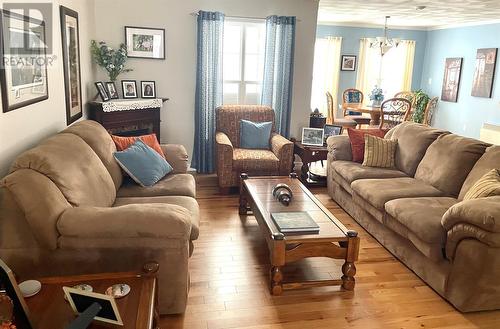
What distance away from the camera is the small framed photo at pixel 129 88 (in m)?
4.72

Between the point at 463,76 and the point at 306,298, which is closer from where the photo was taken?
the point at 306,298

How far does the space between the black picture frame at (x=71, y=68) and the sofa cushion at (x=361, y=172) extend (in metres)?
2.60

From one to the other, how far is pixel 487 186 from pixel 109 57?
388 cm

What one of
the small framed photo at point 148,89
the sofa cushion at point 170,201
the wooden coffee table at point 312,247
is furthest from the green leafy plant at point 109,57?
the wooden coffee table at point 312,247

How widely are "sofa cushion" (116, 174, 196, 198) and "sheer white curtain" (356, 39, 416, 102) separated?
6.56m

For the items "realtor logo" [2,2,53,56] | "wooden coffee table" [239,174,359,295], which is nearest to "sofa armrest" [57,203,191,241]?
"wooden coffee table" [239,174,359,295]

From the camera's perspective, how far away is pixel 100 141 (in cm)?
296

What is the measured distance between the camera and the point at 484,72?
725 cm

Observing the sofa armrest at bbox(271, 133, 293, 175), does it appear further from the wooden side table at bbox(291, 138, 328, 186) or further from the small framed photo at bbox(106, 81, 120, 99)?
the small framed photo at bbox(106, 81, 120, 99)

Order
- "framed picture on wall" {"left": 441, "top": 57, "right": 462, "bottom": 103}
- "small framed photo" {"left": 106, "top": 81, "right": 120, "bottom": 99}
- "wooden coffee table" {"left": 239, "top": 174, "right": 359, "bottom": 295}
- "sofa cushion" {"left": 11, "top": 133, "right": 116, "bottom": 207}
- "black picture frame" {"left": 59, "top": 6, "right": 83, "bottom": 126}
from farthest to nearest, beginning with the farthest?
"framed picture on wall" {"left": 441, "top": 57, "right": 462, "bottom": 103}, "small framed photo" {"left": 106, "top": 81, "right": 120, "bottom": 99}, "black picture frame" {"left": 59, "top": 6, "right": 83, "bottom": 126}, "wooden coffee table" {"left": 239, "top": 174, "right": 359, "bottom": 295}, "sofa cushion" {"left": 11, "top": 133, "right": 116, "bottom": 207}

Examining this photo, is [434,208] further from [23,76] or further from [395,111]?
[395,111]

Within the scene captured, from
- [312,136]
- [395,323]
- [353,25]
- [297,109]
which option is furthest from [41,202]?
[353,25]

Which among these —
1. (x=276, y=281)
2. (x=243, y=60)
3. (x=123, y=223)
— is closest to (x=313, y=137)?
(x=243, y=60)

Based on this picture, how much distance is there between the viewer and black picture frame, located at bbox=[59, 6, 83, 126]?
10.8 ft
